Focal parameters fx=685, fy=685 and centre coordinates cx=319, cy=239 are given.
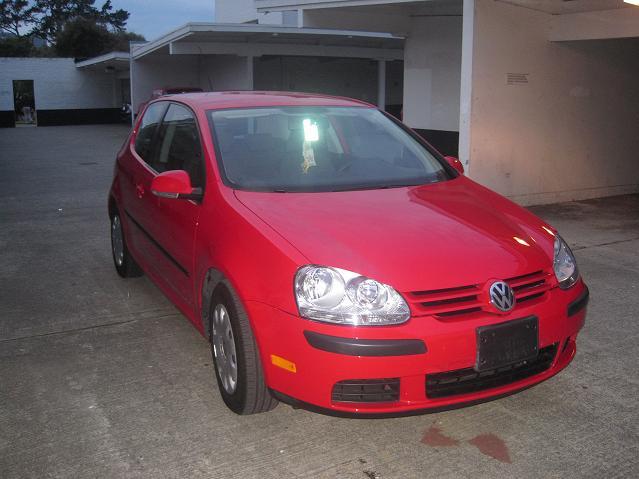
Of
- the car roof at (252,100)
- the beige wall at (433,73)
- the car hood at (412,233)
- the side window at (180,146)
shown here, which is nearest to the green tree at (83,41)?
the beige wall at (433,73)

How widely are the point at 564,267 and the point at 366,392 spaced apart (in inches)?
50.7

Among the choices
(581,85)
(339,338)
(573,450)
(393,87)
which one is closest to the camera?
(339,338)

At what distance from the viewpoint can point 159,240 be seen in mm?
4516

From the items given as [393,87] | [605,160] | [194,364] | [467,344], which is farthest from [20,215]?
[393,87]

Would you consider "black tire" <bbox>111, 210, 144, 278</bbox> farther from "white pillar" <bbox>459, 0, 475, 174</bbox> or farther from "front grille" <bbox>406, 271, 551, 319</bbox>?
"white pillar" <bbox>459, 0, 475, 174</bbox>

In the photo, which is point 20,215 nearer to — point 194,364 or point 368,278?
point 194,364

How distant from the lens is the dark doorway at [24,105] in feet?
128

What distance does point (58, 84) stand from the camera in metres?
35.2

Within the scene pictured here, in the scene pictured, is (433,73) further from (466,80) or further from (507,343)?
(507,343)

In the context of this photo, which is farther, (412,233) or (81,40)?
(81,40)

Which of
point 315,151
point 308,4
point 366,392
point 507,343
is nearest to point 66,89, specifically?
point 308,4

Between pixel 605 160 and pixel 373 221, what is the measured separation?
334 inches

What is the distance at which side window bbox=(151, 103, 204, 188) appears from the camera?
13.5ft

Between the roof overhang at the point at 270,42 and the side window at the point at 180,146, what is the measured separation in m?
12.8
